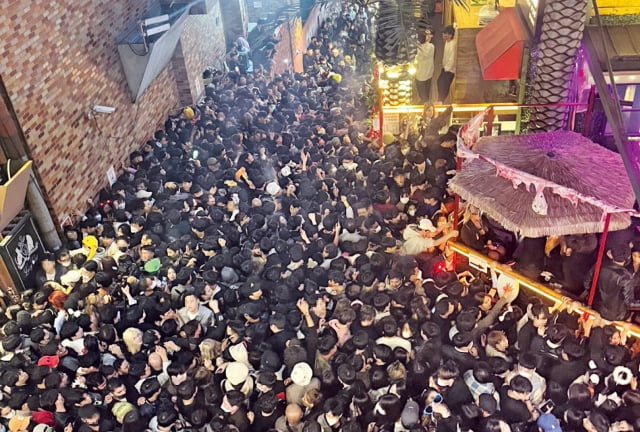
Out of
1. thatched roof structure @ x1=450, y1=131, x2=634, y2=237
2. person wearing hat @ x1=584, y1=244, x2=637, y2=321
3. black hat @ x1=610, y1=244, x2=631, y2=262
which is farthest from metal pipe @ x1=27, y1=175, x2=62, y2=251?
black hat @ x1=610, y1=244, x2=631, y2=262

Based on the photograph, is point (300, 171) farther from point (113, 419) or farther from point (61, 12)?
→ point (113, 419)

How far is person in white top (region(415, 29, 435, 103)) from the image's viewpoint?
1234 centimetres

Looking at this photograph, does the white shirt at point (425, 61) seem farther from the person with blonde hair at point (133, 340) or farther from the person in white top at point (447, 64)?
the person with blonde hair at point (133, 340)

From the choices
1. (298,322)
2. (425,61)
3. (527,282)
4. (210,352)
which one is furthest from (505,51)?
(210,352)

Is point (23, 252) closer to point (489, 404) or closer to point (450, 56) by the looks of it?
point (489, 404)

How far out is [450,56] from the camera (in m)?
12.4

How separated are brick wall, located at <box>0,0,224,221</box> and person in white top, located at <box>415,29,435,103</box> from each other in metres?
5.74

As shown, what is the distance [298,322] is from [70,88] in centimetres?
621

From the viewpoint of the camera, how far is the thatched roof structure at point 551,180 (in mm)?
6723

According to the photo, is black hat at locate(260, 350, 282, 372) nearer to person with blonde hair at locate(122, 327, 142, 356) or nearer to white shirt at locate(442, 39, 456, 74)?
person with blonde hair at locate(122, 327, 142, 356)

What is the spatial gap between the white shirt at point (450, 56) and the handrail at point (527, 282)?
5260 millimetres

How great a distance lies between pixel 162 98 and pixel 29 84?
4.90 meters

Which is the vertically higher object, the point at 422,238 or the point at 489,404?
the point at 489,404

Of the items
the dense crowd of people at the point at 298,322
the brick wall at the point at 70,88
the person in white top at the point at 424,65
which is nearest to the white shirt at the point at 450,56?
the person in white top at the point at 424,65
